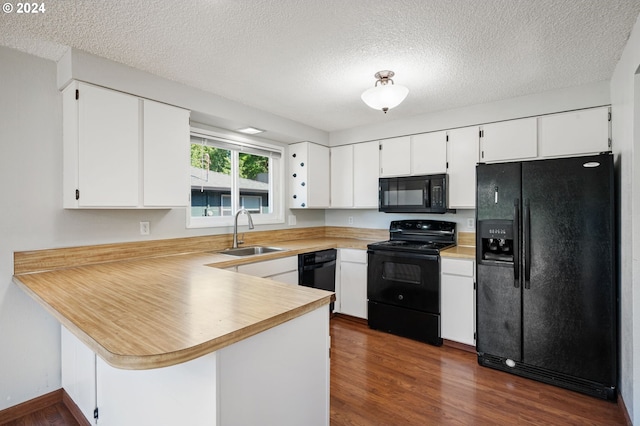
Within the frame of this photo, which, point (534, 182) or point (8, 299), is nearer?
point (8, 299)

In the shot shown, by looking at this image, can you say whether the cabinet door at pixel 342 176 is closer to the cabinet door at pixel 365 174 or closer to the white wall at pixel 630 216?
the cabinet door at pixel 365 174

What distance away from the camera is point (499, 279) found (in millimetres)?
2432

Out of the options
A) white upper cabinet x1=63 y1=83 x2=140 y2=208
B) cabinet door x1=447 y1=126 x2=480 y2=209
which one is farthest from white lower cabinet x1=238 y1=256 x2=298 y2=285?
cabinet door x1=447 y1=126 x2=480 y2=209

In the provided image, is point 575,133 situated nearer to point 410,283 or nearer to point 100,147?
point 410,283

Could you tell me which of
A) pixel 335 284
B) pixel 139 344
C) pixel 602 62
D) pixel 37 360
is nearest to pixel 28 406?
pixel 37 360

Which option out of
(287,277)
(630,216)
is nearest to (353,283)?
(287,277)

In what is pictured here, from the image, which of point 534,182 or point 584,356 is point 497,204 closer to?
point 534,182

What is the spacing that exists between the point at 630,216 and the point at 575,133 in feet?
3.43

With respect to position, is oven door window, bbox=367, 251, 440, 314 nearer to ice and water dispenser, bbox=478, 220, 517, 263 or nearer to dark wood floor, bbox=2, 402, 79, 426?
ice and water dispenser, bbox=478, 220, 517, 263

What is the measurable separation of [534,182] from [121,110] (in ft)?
9.72

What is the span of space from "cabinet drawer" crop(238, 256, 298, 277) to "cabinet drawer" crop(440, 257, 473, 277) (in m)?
1.38

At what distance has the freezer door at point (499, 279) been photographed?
2350 mm

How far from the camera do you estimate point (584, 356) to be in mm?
2107

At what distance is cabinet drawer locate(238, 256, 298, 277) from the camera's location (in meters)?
2.57
